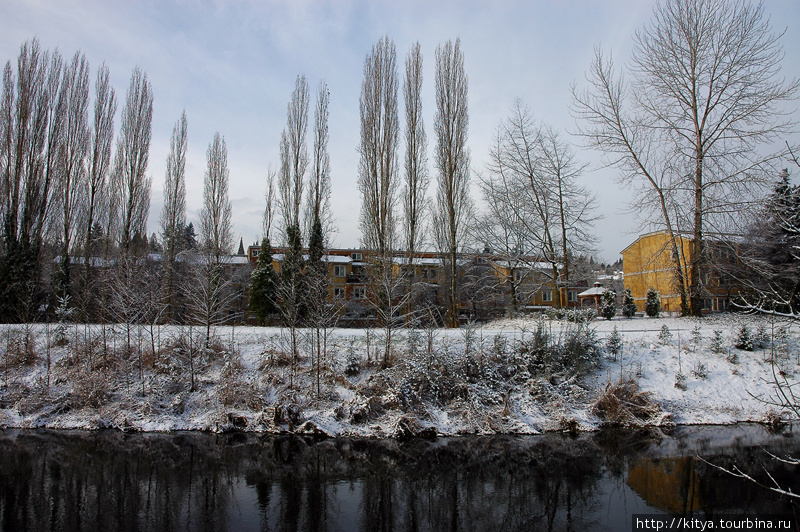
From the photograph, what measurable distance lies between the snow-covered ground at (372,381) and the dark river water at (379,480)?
0.76 m

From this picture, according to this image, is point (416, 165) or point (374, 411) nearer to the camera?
point (374, 411)

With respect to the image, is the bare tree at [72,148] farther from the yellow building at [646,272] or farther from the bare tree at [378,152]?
the yellow building at [646,272]

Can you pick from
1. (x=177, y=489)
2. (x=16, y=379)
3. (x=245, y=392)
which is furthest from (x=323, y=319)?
(x=16, y=379)

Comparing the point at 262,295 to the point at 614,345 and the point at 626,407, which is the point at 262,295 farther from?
the point at 626,407

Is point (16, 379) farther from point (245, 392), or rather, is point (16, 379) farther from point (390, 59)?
point (390, 59)

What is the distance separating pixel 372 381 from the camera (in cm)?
1491

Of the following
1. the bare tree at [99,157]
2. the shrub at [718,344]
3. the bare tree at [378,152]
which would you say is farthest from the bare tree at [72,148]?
the shrub at [718,344]

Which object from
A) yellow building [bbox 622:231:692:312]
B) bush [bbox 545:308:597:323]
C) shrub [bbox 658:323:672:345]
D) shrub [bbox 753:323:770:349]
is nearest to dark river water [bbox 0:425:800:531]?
shrub [bbox 658:323:672:345]

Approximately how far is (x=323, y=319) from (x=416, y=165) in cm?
1233

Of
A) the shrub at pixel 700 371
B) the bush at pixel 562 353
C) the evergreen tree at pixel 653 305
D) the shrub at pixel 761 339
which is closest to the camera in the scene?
the shrub at pixel 700 371

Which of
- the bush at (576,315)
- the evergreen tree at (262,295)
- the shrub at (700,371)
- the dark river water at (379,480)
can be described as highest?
the evergreen tree at (262,295)

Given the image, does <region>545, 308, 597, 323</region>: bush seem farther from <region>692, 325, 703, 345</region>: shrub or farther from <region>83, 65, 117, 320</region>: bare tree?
<region>83, 65, 117, 320</region>: bare tree

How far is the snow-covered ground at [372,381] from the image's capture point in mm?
13820

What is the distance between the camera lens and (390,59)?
25.4 meters
